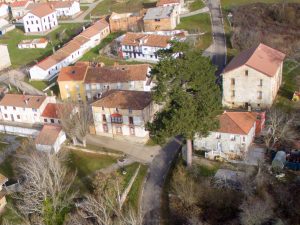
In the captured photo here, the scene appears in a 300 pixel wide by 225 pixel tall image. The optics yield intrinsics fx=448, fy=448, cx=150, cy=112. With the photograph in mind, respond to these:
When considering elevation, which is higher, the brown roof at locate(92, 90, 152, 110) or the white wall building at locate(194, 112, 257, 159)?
the brown roof at locate(92, 90, 152, 110)

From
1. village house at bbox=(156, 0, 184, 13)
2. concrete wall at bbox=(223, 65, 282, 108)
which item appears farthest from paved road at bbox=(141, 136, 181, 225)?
village house at bbox=(156, 0, 184, 13)

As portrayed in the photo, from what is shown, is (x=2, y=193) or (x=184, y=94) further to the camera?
(x=2, y=193)

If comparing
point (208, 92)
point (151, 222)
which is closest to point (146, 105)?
point (208, 92)

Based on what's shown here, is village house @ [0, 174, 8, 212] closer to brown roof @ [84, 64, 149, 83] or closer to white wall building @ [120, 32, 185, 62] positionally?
brown roof @ [84, 64, 149, 83]

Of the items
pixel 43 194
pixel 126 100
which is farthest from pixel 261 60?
pixel 43 194

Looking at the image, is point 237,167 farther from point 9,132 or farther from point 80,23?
point 80,23

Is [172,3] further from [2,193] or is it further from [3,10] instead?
[2,193]

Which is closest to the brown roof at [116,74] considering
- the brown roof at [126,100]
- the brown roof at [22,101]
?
the brown roof at [22,101]

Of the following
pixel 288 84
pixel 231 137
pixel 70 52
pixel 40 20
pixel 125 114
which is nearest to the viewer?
pixel 231 137
